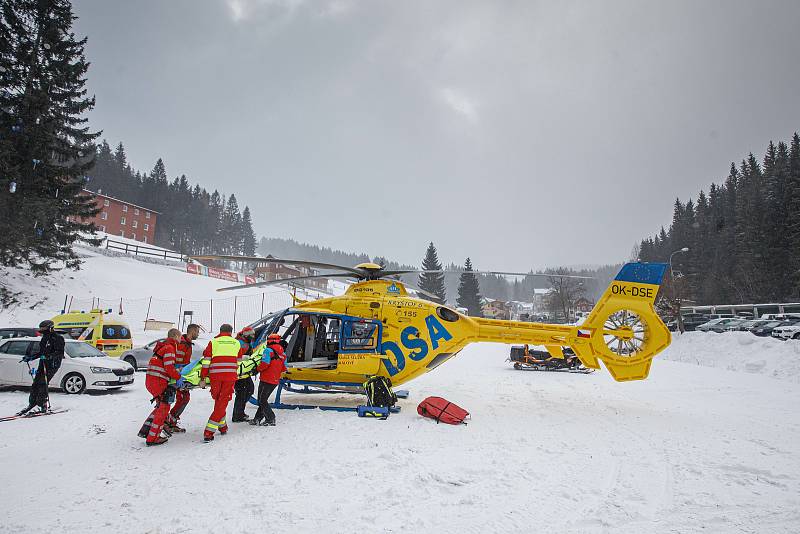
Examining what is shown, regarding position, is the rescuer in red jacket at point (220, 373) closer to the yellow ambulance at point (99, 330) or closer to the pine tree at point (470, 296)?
the yellow ambulance at point (99, 330)

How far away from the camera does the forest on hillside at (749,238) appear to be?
40.9m

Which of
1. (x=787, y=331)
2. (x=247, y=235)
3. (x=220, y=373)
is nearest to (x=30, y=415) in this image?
(x=220, y=373)

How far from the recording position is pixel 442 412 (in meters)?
7.71

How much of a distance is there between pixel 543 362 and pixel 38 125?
97.0 ft

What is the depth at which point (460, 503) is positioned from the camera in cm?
427

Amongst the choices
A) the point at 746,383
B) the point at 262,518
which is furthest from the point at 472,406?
the point at 746,383

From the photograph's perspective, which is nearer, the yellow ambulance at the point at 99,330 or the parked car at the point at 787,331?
the yellow ambulance at the point at 99,330

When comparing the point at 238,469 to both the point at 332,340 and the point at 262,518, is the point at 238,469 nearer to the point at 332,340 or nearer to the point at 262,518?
the point at 262,518

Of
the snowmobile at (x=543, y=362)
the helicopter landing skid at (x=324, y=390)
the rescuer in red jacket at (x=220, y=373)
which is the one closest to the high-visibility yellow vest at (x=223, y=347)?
the rescuer in red jacket at (x=220, y=373)

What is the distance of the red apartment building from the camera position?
212 feet

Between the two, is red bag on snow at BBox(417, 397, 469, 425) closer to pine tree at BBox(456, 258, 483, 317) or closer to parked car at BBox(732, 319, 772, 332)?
parked car at BBox(732, 319, 772, 332)

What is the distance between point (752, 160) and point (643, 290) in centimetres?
7282

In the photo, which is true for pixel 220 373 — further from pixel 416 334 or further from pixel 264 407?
pixel 416 334

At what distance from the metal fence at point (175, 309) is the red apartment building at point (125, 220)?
42355mm
